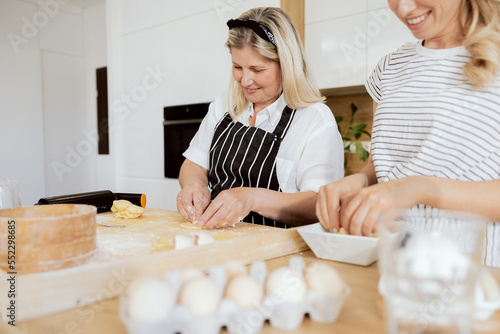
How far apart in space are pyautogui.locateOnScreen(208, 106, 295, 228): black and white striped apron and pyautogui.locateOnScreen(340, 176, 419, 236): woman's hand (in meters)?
0.60

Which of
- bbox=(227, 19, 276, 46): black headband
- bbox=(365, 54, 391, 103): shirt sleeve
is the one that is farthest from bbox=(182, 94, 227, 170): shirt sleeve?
bbox=(365, 54, 391, 103): shirt sleeve

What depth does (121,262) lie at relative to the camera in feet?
2.11

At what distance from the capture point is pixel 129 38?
10.5ft

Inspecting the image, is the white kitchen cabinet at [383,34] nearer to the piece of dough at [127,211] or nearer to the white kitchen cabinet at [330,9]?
the white kitchen cabinet at [330,9]

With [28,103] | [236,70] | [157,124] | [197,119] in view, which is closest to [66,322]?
[236,70]

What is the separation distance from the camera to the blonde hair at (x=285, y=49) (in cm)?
135

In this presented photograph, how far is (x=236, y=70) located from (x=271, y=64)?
0.12 m

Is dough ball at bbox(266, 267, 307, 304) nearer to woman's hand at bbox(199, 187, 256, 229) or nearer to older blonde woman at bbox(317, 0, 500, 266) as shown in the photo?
older blonde woman at bbox(317, 0, 500, 266)

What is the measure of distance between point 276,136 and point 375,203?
0.73 meters

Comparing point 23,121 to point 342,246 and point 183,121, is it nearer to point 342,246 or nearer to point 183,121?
point 183,121

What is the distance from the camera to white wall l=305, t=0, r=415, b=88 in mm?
2176

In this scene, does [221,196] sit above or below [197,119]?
below

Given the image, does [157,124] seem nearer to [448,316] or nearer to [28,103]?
[28,103]

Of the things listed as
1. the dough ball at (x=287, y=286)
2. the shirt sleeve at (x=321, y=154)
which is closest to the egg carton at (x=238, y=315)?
the dough ball at (x=287, y=286)
